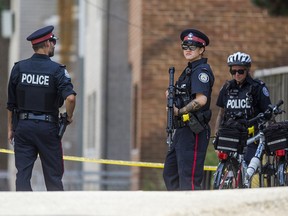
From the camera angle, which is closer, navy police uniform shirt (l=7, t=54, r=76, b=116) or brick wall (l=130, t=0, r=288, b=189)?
navy police uniform shirt (l=7, t=54, r=76, b=116)

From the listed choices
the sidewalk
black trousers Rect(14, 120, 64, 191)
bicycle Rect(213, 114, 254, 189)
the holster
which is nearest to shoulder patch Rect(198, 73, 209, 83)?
bicycle Rect(213, 114, 254, 189)

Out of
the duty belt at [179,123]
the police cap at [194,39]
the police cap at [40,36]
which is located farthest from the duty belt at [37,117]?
the police cap at [194,39]

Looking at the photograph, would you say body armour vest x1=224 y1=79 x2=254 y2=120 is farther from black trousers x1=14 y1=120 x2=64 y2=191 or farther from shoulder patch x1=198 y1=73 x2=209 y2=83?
black trousers x1=14 y1=120 x2=64 y2=191

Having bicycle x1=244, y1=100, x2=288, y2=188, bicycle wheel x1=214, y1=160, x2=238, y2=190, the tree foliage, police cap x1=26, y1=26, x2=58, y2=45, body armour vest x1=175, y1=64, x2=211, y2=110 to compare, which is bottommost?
bicycle wheel x1=214, y1=160, x2=238, y2=190

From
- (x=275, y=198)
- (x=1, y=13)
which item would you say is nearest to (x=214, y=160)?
(x=275, y=198)

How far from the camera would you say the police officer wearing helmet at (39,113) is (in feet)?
43.7

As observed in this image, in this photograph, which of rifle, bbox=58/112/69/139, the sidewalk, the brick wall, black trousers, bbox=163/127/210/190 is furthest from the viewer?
the brick wall

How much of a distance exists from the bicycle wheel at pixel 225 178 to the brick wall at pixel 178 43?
1060 cm

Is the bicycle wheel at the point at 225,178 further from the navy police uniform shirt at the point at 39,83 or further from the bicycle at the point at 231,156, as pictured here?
the navy police uniform shirt at the point at 39,83

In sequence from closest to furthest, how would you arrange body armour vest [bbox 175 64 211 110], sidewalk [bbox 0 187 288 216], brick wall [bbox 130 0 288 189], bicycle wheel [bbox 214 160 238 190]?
sidewalk [bbox 0 187 288 216]
body armour vest [bbox 175 64 211 110]
bicycle wheel [bbox 214 160 238 190]
brick wall [bbox 130 0 288 189]

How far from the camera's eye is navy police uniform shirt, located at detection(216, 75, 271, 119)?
14219 mm

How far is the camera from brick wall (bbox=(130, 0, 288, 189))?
978 inches

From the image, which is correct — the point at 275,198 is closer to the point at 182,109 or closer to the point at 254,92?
the point at 182,109

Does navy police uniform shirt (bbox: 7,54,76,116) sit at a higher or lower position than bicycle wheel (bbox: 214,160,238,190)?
higher
